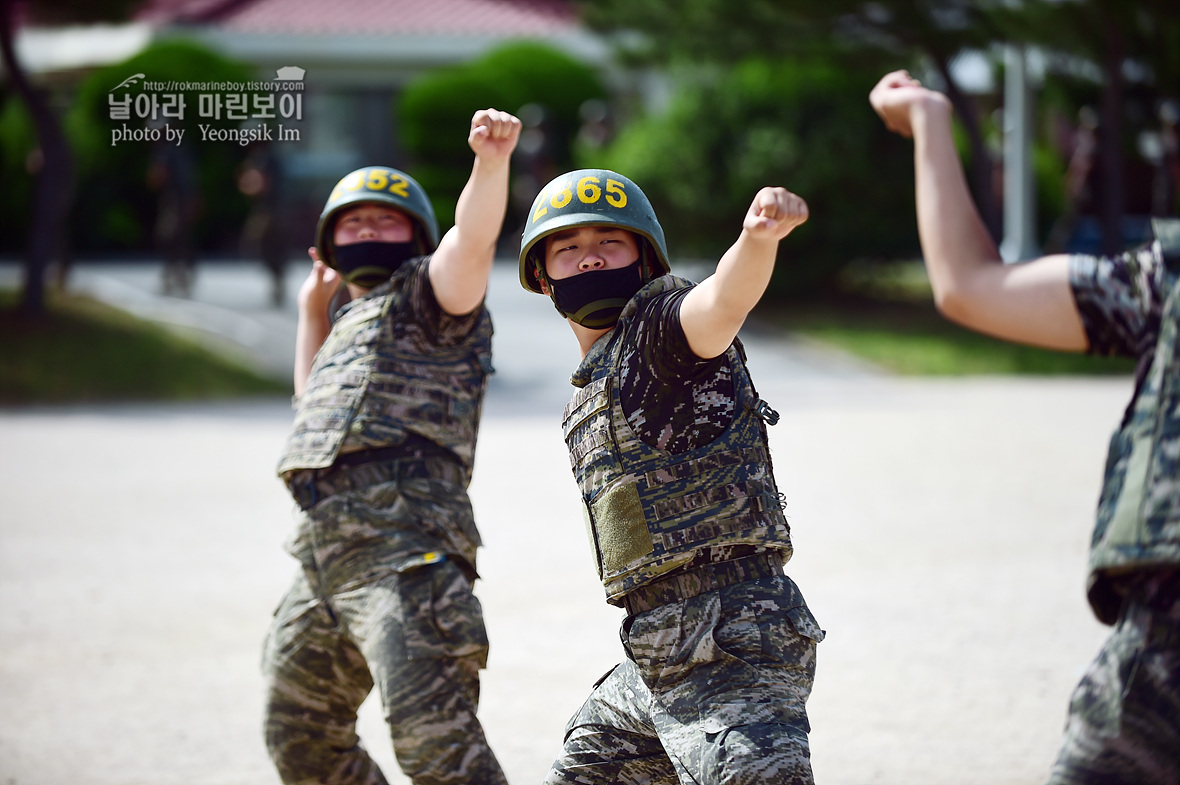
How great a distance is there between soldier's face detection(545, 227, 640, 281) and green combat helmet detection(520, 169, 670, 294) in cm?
4

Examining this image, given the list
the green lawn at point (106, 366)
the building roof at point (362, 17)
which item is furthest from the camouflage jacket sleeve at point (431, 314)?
the building roof at point (362, 17)

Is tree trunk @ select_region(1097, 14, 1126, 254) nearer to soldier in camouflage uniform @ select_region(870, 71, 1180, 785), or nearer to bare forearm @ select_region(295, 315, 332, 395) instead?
bare forearm @ select_region(295, 315, 332, 395)

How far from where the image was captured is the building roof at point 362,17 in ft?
84.4

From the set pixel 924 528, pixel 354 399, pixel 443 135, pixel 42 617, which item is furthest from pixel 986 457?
pixel 443 135

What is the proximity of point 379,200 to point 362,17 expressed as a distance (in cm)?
2364

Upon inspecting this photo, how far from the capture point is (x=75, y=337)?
14.6 metres

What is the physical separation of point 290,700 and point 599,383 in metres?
1.32

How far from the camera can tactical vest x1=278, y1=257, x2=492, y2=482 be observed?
365 cm

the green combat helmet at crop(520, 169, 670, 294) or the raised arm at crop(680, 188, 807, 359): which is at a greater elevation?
the green combat helmet at crop(520, 169, 670, 294)

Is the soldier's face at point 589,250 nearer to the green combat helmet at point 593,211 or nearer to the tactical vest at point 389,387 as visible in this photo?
the green combat helmet at point 593,211

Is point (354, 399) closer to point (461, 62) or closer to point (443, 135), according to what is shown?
point (443, 135)

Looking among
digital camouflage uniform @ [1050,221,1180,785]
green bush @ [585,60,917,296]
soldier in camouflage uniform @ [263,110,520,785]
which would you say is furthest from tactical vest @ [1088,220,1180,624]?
green bush @ [585,60,917,296]

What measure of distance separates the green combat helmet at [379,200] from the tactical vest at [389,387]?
224 mm

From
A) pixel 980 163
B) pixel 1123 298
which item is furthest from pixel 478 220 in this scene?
pixel 980 163
